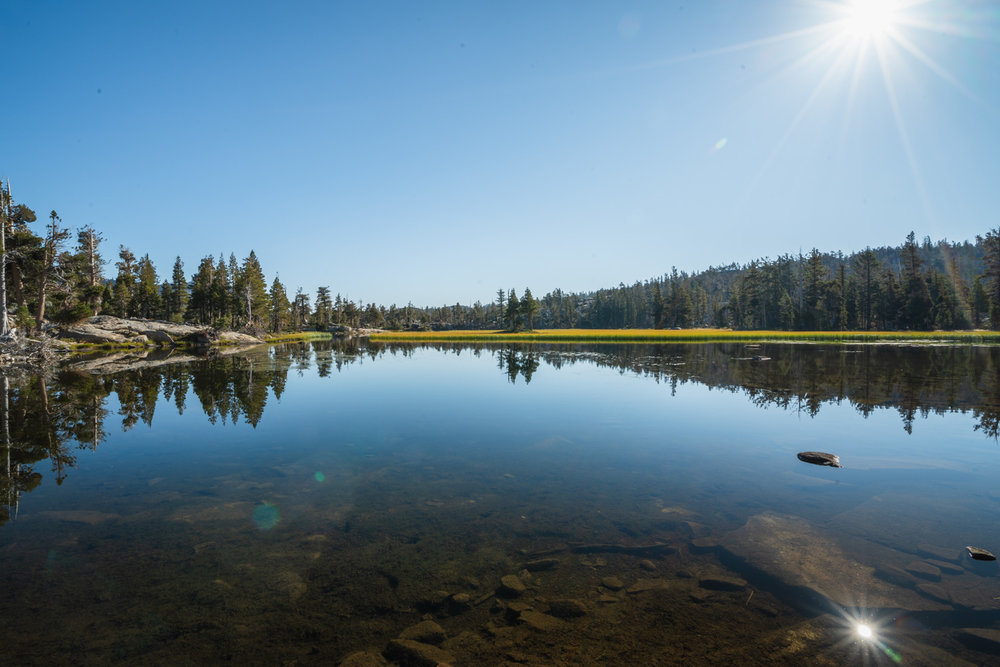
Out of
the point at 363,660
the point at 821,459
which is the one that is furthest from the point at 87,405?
the point at 821,459

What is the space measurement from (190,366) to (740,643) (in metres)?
40.2

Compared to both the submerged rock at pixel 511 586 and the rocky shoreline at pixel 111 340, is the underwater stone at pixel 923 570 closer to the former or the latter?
the submerged rock at pixel 511 586

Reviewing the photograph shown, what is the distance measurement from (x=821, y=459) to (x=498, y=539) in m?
9.13

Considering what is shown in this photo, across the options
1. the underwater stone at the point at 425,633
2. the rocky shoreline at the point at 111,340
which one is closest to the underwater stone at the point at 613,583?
the underwater stone at the point at 425,633

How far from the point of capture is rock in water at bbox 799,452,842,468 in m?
10.9

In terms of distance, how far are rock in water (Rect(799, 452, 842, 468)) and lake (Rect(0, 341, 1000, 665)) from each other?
9.0 inches

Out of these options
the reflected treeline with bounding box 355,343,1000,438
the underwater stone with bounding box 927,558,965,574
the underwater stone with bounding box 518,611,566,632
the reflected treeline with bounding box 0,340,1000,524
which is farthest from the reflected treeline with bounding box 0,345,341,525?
the reflected treeline with bounding box 355,343,1000,438

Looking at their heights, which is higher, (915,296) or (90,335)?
(915,296)

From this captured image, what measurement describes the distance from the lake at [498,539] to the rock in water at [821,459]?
0.23 m

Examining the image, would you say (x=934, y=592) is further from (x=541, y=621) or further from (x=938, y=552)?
(x=541, y=621)

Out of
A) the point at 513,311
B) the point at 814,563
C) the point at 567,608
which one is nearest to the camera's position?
the point at 567,608

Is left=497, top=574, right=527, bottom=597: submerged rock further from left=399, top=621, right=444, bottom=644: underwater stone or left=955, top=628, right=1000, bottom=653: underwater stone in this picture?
left=955, top=628, right=1000, bottom=653: underwater stone

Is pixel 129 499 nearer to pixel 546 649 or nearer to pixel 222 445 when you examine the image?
pixel 222 445

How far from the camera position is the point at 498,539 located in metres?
7.02
